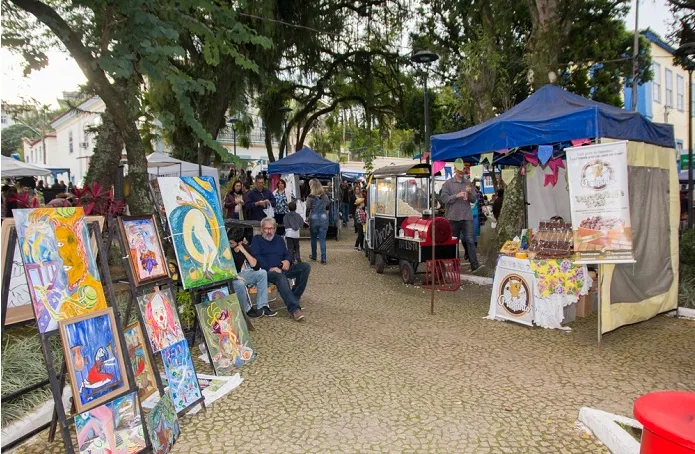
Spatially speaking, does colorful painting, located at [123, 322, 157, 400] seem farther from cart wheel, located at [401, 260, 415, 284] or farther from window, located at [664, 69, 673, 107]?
window, located at [664, 69, 673, 107]

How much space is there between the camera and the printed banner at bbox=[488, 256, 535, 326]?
5977 mm

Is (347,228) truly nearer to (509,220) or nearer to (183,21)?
(509,220)

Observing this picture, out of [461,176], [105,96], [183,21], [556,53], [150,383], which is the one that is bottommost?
[150,383]

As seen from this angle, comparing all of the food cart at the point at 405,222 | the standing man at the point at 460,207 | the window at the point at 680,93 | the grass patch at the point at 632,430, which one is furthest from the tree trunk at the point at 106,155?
the window at the point at 680,93

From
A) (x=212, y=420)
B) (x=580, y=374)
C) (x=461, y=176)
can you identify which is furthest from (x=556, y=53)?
(x=212, y=420)

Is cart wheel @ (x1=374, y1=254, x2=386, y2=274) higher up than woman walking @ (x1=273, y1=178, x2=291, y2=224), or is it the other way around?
woman walking @ (x1=273, y1=178, x2=291, y2=224)

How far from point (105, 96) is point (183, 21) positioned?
1400 mm

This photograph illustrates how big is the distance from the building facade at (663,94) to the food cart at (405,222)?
20.3 metres

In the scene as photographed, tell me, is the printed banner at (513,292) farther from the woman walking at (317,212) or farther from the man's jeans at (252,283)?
the woman walking at (317,212)

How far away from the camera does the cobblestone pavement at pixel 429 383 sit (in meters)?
3.39

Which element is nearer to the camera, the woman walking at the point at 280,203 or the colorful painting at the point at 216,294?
the colorful painting at the point at 216,294

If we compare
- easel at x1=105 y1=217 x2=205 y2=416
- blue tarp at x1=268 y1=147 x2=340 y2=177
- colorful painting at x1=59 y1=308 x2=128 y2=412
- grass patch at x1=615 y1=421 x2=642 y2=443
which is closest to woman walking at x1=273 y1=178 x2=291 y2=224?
blue tarp at x1=268 y1=147 x2=340 y2=177

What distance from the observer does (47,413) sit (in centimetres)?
370

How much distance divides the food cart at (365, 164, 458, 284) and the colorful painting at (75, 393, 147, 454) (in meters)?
5.68
